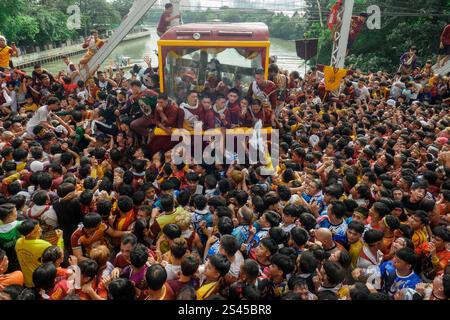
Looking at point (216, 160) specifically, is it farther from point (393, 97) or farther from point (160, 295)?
point (393, 97)

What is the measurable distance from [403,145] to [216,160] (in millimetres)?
3041

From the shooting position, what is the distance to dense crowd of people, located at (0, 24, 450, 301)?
2.75 m

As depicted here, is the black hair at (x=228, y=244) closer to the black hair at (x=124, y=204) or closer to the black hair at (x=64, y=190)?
the black hair at (x=124, y=204)

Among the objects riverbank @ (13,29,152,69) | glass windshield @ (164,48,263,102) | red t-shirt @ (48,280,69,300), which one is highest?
glass windshield @ (164,48,263,102)

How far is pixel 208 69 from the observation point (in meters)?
6.27

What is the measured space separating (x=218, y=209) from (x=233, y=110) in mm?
2756

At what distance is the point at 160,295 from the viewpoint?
258 centimetres

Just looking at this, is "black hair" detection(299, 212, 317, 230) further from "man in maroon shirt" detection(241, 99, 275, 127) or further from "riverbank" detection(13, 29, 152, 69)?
"riverbank" detection(13, 29, 152, 69)

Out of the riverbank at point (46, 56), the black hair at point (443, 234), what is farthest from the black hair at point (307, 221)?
the riverbank at point (46, 56)

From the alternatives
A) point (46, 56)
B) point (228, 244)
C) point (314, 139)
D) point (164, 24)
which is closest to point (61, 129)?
point (164, 24)

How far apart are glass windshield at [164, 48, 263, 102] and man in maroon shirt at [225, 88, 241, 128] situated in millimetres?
475

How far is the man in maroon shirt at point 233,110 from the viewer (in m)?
5.98

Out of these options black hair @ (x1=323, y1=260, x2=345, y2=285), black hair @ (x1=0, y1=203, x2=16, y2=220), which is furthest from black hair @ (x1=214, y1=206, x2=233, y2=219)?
black hair @ (x1=0, y1=203, x2=16, y2=220)

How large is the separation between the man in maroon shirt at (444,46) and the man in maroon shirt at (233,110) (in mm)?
10785
